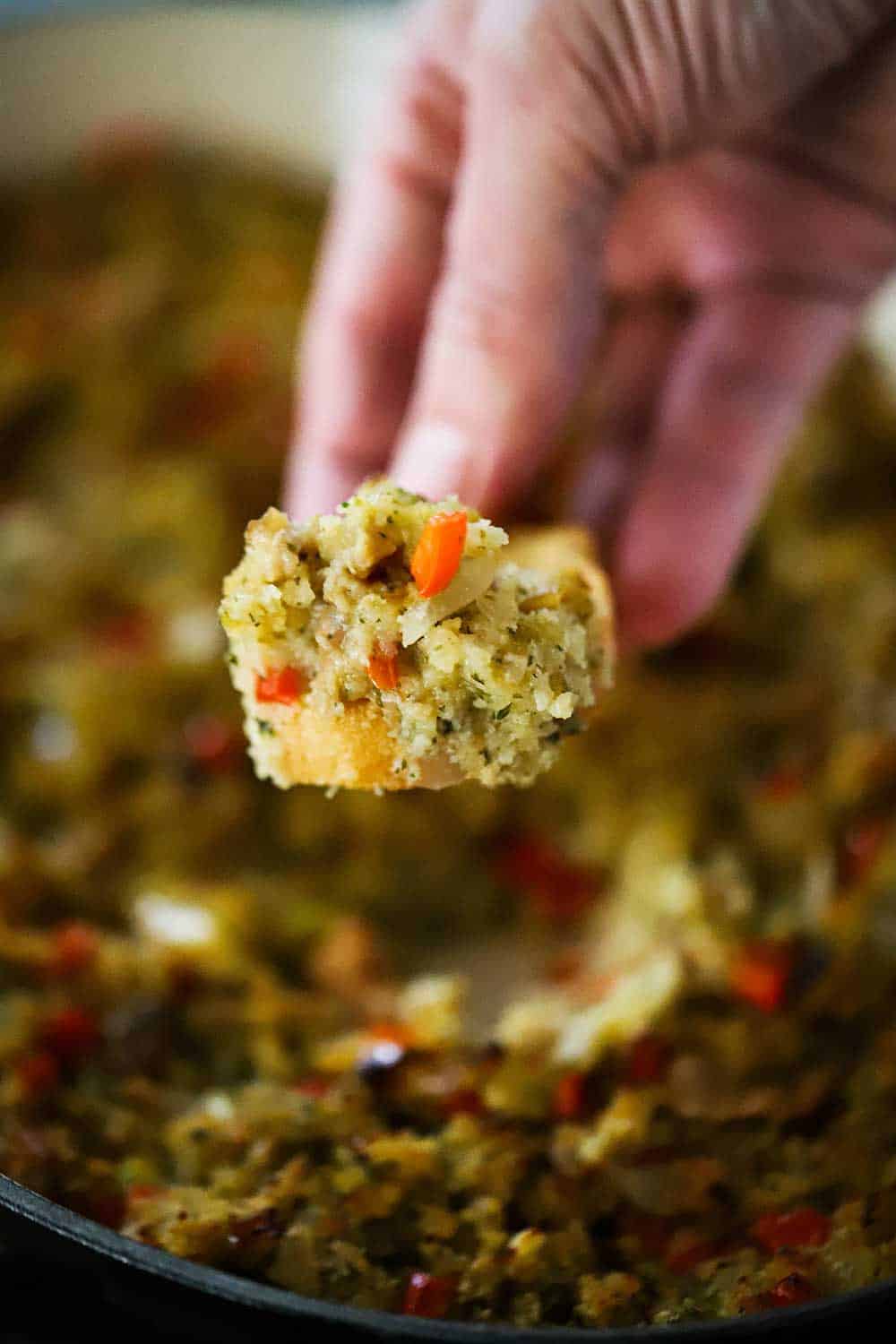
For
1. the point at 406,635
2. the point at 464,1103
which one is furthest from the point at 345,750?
the point at 464,1103

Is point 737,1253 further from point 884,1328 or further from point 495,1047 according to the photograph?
point 495,1047

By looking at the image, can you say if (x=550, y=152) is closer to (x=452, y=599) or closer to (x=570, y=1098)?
(x=452, y=599)

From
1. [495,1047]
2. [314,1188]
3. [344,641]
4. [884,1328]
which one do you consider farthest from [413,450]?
[884,1328]

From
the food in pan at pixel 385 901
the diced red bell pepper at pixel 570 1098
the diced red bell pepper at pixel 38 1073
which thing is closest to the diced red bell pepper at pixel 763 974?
the food in pan at pixel 385 901

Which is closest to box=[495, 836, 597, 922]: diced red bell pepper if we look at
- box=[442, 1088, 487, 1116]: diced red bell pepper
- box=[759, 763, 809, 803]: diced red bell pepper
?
box=[759, 763, 809, 803]: diced red bell pepper

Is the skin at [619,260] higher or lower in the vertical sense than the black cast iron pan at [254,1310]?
higher

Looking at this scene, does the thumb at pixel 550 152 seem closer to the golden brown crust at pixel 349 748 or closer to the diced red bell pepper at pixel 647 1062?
the golden brown crust at pixel 349 748

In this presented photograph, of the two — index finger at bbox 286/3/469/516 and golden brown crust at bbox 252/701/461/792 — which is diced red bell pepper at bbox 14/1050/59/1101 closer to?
golden brown crust at bbox 252/701/461/792
